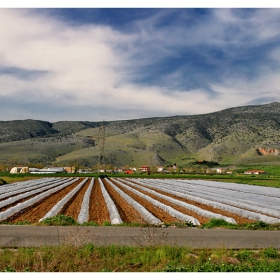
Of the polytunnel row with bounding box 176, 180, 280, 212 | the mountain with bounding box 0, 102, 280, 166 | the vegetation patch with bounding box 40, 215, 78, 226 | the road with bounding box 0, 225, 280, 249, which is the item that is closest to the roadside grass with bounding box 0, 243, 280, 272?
the road with bounding box 0, 225, 280, 249

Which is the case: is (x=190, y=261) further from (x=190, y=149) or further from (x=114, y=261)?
(x=190, y=149)

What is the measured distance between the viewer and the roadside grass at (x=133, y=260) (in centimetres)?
860

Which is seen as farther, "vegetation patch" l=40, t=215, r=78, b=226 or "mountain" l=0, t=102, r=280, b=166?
"mountain" l=0, t=102, r=280, b=166

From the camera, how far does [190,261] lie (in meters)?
9.60

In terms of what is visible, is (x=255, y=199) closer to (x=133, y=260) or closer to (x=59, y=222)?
(x=59, y=222)

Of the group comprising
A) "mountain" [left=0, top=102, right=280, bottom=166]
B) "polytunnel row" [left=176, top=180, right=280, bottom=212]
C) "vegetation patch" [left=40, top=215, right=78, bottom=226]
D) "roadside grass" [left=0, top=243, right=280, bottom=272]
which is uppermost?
"mountain" [left=0, top=102, right=280, bottom=166]

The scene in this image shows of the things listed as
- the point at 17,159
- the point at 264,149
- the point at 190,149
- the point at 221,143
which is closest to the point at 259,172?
the point at 264,149

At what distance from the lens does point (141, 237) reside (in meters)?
12.6

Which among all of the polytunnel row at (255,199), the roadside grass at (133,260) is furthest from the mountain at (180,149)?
the roadside grass at (133,260)

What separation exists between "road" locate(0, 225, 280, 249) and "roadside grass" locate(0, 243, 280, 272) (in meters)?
0.65

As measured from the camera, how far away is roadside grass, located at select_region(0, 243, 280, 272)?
8.60 metres

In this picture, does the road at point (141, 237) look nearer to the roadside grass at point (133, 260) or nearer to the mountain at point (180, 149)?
the roadside grass at point (133, 260)

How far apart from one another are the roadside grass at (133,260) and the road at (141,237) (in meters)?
0.65

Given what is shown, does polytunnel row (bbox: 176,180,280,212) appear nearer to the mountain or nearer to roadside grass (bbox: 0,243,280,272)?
roadside grass (bbox: 0,243,280,272)
